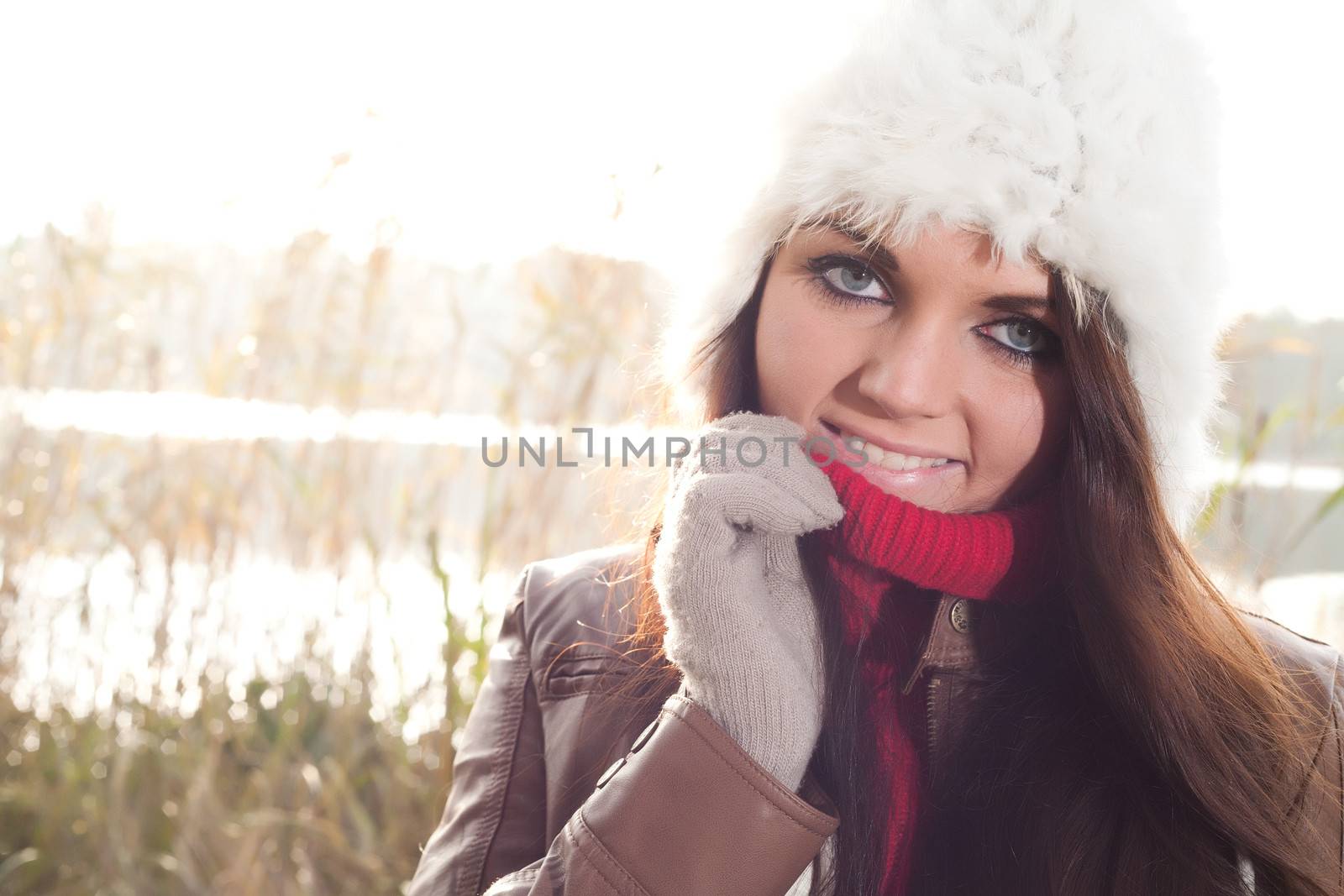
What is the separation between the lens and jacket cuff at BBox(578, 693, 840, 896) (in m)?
1.13

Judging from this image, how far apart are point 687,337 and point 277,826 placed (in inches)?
69.7

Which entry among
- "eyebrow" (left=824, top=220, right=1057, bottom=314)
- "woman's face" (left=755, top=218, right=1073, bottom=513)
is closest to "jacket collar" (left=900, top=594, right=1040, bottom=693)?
"woman's face" (left=755, top=218, right=1073, bottom=513)

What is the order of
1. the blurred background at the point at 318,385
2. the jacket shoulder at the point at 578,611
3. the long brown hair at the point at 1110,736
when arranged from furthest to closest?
the blurred background at the point at 318,385, the jacket shoulder at the point at 578,611, the long brown hair at the point at 1110,736

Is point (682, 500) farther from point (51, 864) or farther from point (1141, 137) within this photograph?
point (51, 864)

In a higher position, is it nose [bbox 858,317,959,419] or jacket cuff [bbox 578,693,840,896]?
nose [bbox 858,317,959,419]

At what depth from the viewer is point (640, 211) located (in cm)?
→ 236

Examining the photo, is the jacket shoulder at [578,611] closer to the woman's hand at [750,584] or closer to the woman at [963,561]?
the woman at [963,561]

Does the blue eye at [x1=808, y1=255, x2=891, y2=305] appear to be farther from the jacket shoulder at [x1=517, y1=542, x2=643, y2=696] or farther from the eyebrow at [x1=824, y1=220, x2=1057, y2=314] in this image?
the jacket shoulder at [x1=517, y1=542, x2=643, y2=696]

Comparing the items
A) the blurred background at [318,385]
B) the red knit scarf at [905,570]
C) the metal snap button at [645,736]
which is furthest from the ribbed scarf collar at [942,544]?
the blurred background at [318,385]

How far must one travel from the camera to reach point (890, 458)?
1.35 m

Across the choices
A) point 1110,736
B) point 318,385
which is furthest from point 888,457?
point 318,385

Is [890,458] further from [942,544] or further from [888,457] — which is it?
[942,544]

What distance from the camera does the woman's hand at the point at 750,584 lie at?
120 cm

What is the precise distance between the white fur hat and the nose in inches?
5.0
